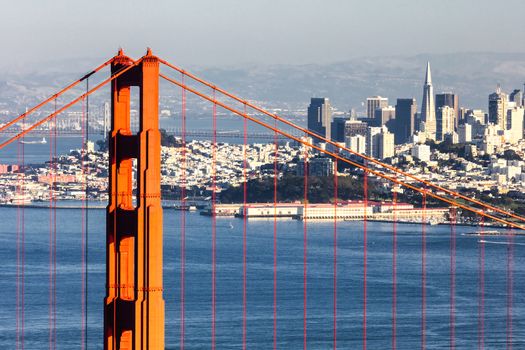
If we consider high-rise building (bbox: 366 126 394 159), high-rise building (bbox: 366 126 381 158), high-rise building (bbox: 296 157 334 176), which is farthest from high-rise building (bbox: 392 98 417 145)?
high-rise building (bbox: 296 157 334 176)

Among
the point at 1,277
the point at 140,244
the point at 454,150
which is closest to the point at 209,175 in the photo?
the point at 454,150

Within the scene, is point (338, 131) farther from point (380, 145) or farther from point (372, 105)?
point (372, 105)

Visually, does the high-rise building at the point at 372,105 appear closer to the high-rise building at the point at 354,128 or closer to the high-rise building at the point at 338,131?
the high-rise building at the point at 338,131

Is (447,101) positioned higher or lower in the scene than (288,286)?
higher

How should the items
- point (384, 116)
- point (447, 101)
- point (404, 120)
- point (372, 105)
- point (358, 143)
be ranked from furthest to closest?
point (372, 105)
point (447, 101)
point (384, 116)
point (404, 120)
point (358, 143)

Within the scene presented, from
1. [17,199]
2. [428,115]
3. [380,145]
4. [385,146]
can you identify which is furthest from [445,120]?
[17,199]

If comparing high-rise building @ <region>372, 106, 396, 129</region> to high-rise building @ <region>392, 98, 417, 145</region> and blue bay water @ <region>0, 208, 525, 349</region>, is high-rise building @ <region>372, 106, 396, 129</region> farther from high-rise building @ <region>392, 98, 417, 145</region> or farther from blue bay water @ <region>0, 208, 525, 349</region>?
blue bay water @ <region>0, 208, 525, 349</region>

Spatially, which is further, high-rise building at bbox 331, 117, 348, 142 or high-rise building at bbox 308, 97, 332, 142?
high-rise building at bbox 308, 97, 332, 142
